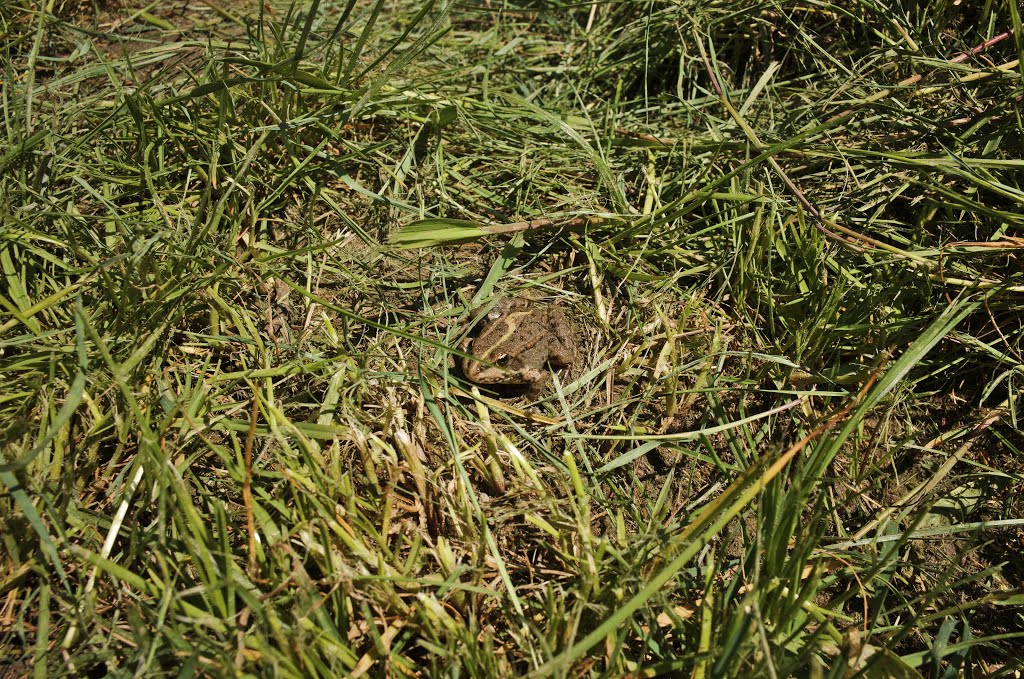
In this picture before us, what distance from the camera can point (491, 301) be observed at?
272cm

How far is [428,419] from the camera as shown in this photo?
8.05 ft

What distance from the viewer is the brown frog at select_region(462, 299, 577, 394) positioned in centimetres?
252

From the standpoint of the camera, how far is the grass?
6.77ft

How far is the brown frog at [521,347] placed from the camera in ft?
8.26

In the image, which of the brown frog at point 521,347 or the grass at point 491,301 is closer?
the grass at point 491,301

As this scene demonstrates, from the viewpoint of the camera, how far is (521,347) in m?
2.55

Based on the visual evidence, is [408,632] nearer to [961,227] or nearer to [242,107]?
[242,107]

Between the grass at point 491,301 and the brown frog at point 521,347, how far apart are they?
0.08m

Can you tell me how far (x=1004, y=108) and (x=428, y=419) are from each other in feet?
8.17

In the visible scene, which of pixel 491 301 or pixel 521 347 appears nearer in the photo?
pixel 521 347

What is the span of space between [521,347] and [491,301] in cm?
27

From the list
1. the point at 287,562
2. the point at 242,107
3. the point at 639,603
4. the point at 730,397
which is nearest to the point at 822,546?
the point at 730,397

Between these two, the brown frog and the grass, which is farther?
the brown frog

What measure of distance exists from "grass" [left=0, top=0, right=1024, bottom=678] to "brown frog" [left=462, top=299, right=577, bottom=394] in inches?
3.1
